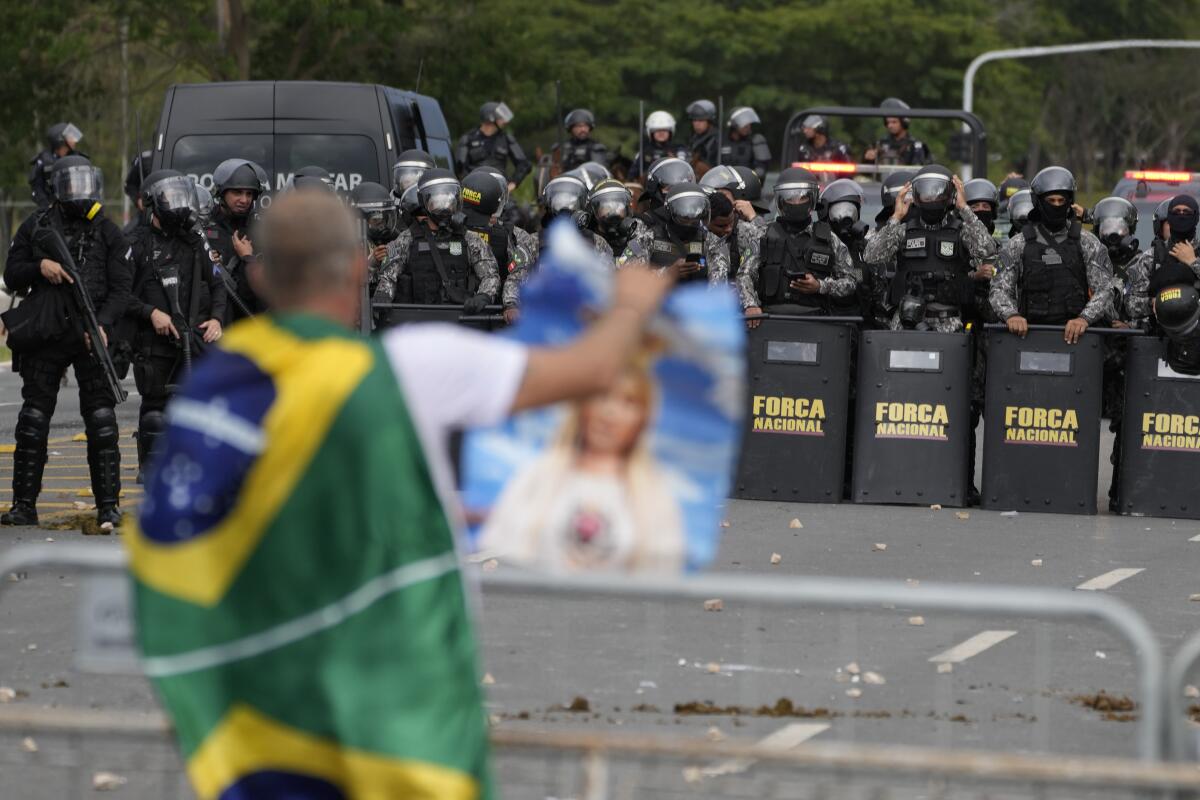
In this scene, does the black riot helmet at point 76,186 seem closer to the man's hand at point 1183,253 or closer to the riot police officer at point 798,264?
the riot police officer at point 798,264

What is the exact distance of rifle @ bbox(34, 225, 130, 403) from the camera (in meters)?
11.9

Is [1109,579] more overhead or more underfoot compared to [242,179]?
more underfoot

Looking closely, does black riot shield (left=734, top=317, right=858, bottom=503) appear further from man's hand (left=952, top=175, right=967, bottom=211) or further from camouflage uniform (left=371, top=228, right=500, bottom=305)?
camouflage uniform (left=371, top=228, right=500, bottom=305)

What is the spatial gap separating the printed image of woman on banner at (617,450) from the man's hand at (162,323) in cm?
879

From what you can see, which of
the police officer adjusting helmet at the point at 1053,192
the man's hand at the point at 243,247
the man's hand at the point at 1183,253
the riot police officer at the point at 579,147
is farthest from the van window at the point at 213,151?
the man's hand at the point at 1183,253

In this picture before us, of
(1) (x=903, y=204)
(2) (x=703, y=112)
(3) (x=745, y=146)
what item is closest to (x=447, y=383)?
(1) (x=903, y=204)

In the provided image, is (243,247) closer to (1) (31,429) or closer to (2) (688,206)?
(1) (31,429)

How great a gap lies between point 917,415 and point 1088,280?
1.36 m

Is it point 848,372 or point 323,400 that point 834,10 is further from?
point 323,400

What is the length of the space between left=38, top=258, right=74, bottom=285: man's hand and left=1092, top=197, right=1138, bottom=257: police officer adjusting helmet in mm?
6876

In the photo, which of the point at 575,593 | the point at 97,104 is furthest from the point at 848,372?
the point at 97,104

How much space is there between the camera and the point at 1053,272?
13914mm

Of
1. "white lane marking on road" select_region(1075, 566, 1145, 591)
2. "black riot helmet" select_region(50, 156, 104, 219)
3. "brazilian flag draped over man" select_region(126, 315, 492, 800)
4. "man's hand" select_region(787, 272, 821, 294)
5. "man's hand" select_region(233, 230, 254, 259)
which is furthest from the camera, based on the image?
"man's hand" select_region(787, 272, 821, 294)

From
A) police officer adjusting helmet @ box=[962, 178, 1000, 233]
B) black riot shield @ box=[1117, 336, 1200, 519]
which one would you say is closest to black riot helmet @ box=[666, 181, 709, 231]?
police officer adjusting helmet @ box=[962, 178, 1000, 233]
